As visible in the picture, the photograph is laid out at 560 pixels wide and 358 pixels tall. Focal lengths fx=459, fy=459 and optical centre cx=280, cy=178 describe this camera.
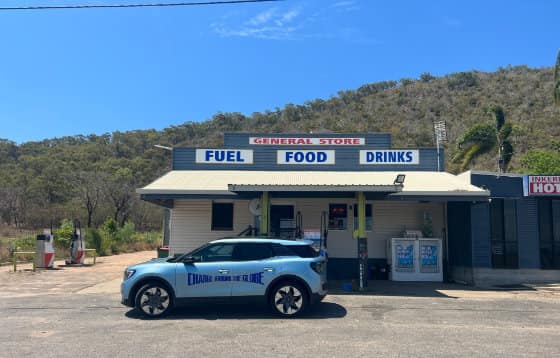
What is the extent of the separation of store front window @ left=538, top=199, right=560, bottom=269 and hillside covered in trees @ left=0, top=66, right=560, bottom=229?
20636 millimetres

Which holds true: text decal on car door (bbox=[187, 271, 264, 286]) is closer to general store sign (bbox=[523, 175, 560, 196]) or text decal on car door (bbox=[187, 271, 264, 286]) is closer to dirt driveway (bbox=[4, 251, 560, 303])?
dirt driveway (bbox=[4, 251, 560, 303])

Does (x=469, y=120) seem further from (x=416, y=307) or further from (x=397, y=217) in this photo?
(x=416, y=307)

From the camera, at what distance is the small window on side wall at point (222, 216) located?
55.5ft

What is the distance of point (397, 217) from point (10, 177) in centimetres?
5010

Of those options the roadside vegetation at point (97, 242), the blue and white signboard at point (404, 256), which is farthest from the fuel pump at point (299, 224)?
the roadside vegetation at point (97, 242)

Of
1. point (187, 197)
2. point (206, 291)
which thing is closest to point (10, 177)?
point (187, 197)

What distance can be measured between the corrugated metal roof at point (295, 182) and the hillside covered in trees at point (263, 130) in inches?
814

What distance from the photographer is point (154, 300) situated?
30.5ft

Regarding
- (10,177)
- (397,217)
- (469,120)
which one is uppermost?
(469,120)

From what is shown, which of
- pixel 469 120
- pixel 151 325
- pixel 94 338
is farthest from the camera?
pixel 469 120

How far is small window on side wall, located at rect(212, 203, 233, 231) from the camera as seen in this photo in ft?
55.5

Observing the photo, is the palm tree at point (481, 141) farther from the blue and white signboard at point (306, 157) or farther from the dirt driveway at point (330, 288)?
the dirt driveway at point (330, 288)

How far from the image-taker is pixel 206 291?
9.22 m

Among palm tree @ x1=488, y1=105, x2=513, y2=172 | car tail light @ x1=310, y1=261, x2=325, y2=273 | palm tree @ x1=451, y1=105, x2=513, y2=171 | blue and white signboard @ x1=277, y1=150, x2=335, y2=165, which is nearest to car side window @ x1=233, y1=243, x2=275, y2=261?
car tail light @ x1=310, y1=261, x2=325, y2=273
